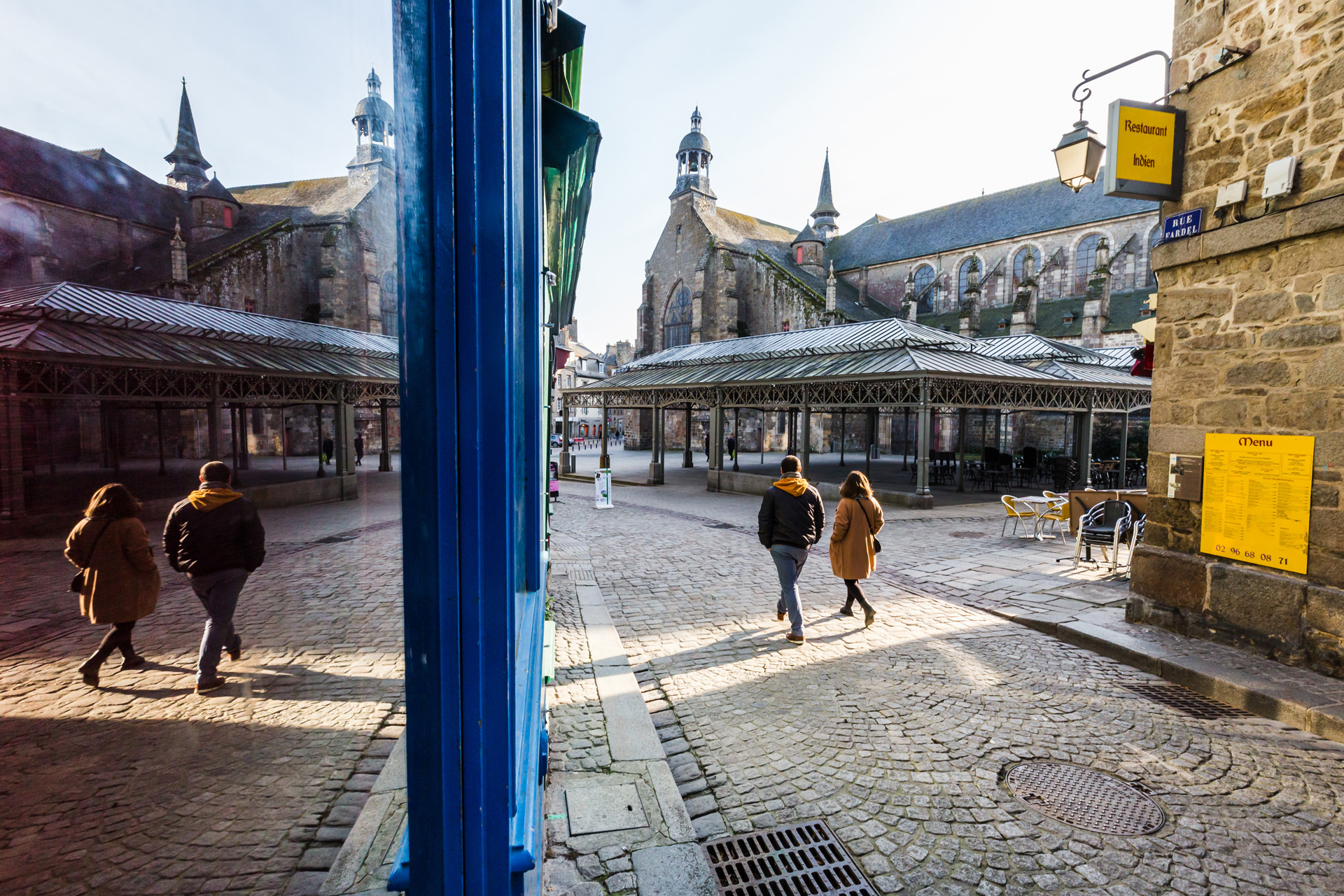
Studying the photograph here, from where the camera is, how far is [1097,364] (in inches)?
777

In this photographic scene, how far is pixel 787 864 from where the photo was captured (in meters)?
2.76

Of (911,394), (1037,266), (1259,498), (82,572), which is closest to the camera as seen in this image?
(82,572)

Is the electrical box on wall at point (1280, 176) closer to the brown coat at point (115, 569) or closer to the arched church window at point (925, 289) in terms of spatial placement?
the brown coat at point (115, 569)

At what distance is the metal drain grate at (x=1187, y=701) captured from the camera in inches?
168

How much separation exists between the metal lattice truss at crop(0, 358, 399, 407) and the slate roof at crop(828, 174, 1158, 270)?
114 ft

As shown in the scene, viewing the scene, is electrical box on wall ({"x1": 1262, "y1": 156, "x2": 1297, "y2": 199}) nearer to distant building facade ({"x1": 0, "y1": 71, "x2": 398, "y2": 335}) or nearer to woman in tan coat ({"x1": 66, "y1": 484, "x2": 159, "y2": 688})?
distant building facade ({"x1": 0, "y1": 71, "x2": 398, "y2": 335})

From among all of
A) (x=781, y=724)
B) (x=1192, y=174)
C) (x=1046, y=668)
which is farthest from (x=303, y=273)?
(x=1192, y=174)

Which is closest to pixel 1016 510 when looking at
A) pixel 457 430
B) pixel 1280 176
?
pixel 1280 176

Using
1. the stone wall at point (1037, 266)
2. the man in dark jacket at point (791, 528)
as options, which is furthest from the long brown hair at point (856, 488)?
the stone wall at point (1037, 266)

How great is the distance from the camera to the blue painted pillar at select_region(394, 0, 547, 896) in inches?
40.4

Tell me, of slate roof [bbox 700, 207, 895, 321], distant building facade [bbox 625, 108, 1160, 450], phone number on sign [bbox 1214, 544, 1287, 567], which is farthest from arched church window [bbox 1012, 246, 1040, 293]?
phone number on sign [bbox 1214, 544, 1287, 567]

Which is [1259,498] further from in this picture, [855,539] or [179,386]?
[179,386]

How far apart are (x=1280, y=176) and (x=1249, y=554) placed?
2908mm

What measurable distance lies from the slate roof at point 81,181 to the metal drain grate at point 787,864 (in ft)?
9.58
